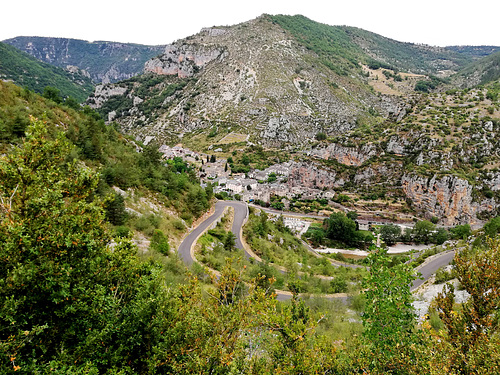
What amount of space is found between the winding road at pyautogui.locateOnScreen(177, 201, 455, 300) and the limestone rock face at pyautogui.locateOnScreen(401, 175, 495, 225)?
96.6 ft

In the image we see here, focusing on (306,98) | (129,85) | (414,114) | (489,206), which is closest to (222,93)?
(306,98)

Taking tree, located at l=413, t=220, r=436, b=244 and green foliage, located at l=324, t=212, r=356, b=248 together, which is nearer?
tree, located at l=413, t=220, r=436, b=244

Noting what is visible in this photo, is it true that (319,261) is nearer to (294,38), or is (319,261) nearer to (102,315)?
(102,315)

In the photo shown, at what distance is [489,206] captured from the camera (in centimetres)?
5347

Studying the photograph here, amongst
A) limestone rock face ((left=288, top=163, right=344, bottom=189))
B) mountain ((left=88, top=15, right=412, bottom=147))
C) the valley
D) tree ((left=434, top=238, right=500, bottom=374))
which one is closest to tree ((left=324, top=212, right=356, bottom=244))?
the valley

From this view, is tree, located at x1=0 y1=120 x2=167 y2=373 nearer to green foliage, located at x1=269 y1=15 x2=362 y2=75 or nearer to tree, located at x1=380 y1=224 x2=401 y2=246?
tree, located at x1=380 y1=224 x2=401 y2=246

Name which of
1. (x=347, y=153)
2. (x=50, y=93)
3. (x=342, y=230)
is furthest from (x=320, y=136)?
(x=50, y=93)

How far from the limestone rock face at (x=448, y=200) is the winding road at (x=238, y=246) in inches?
1159

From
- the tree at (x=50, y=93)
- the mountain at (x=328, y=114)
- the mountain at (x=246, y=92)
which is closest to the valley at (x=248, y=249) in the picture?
the tree at (x=50, y=93)

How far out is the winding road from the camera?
1890 centimetres

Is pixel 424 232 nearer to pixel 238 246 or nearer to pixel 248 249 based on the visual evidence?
pixel 248 249

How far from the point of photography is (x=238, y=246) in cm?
2611

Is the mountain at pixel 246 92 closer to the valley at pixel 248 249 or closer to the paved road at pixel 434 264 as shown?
the valley at pixel 248 249

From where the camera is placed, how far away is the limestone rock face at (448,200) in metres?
53.5
